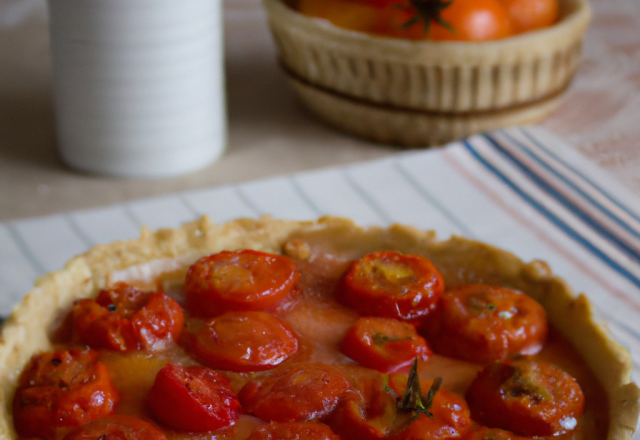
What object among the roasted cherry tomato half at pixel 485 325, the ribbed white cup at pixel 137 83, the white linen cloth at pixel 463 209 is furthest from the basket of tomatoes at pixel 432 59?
the roasted cherry tomato half at pixel 485 325

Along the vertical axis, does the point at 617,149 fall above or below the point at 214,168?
above

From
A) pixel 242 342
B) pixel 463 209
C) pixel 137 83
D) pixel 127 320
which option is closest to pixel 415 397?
pixel 242 342

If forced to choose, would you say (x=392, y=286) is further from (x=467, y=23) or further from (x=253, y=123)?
(x=253, y=123)

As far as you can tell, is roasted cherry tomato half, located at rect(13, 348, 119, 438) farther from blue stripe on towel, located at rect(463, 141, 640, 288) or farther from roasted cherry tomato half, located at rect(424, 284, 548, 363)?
blue stripe on towel, located at rect(463, 141, 640, 288)

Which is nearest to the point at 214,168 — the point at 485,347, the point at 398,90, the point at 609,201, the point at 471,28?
the point at 398,90

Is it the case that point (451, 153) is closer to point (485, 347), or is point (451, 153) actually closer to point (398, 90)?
point (398, 90)

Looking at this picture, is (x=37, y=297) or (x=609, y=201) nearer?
(x=37, y=297)

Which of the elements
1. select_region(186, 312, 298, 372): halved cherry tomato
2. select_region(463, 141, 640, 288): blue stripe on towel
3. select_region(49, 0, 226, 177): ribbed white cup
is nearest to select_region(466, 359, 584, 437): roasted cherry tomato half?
select_region(186, 312, 298, 372): halved cherry tomato
